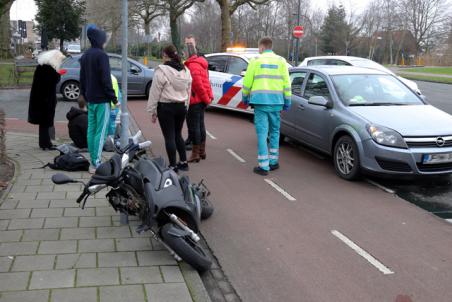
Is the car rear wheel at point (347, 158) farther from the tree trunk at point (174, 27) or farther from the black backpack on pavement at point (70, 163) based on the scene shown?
the tree trunk at point (174, 27)

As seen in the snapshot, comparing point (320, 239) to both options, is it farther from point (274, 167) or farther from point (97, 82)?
point (97, 82)

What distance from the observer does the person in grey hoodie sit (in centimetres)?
679

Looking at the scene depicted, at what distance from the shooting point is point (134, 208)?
169 inches

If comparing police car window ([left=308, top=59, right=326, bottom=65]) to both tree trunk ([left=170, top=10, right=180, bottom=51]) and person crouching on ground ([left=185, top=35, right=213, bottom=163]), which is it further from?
tree trunk ([left=170, top=10, right=180, bottom=51])

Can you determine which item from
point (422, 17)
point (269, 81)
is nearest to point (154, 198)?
point (269, 81)

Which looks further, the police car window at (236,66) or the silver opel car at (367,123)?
the police car window at (236,66)

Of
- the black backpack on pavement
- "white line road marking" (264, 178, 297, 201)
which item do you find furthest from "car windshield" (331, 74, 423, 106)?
the black backpack on pavement

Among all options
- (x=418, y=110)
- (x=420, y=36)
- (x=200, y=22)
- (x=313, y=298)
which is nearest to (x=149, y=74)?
(x=418, y=110)

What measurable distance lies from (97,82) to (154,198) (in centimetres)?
289

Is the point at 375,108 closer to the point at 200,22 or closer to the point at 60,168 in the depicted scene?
the point at 60,168

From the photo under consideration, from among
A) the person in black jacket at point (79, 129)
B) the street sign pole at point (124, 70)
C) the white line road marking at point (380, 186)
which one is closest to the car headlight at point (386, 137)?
the white line road marking at point (380, 186)

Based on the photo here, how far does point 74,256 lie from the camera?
13.7ft

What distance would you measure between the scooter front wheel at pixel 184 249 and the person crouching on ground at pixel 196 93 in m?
3.93

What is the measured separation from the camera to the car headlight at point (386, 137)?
21.0ft
